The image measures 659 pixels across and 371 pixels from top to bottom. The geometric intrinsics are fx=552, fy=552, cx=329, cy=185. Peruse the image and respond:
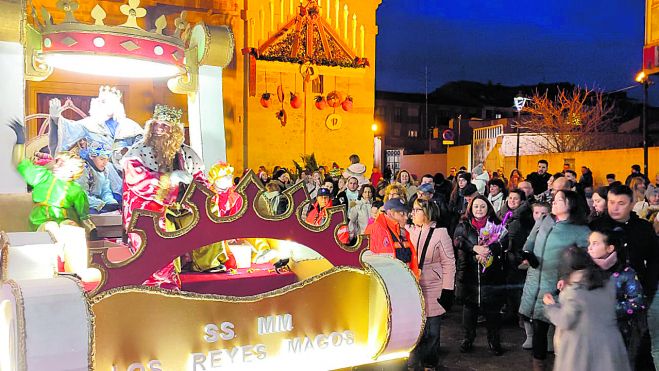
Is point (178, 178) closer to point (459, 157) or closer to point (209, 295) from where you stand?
point (209, 295)

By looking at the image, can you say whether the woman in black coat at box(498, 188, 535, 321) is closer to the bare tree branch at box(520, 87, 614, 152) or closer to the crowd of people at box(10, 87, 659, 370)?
the crowd of people at box(10, 87, 659, 370)

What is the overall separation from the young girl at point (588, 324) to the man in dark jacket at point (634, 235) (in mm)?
1047

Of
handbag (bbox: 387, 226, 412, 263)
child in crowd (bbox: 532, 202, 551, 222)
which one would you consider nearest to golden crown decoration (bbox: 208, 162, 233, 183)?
handbag (bbox: 387, 226, 412, 263)

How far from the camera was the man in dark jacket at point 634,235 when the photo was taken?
426 cm

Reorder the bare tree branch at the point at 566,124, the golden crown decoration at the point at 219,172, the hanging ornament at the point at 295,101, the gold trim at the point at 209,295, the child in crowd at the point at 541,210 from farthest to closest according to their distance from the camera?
the bare tree branch at the point at 566,124
the hanging ornament at the point at 295,101
the child in crowd at the point at 541,210
the golden crown decoration at the point at 219,172
the gold trim at the point at 209,295

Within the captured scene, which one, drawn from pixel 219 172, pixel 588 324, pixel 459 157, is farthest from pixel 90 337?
pixel 459 157

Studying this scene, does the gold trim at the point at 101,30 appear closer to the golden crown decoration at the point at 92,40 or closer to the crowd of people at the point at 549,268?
the golden crown decoration at the point at 92,40

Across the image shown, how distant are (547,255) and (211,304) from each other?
3.36m

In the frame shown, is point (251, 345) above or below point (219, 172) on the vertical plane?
below

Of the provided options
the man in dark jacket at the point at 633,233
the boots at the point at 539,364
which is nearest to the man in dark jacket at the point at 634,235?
the man in dark jacket at the point at 633,233

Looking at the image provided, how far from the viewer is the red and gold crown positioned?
161 inches

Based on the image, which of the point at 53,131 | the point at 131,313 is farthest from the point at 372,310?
the point at 53,131

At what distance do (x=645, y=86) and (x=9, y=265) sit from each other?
16.9 metres

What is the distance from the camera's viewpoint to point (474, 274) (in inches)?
229
